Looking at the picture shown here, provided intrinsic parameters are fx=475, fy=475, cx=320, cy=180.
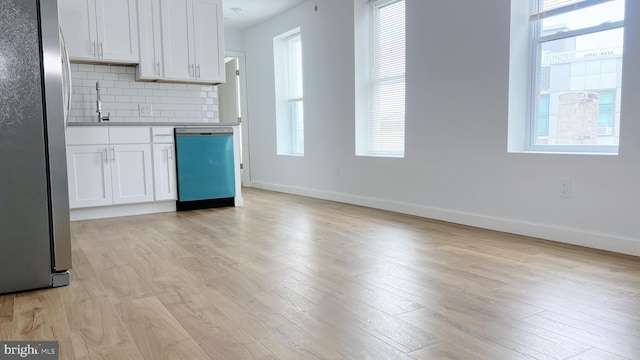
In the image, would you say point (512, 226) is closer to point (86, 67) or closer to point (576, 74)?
point (576, 74)

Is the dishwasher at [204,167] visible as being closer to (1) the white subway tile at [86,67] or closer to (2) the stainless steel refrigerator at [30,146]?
(1) the white subway tile at [86,67]

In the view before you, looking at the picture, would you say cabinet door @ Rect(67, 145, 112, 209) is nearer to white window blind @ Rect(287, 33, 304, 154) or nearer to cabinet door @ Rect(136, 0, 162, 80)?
cabinet door @ Rect(136, 0, 162, 80)

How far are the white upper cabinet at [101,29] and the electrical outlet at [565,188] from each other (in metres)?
3.85

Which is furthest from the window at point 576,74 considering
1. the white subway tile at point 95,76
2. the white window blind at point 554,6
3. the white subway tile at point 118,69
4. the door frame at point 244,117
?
the door frame at point 244,117

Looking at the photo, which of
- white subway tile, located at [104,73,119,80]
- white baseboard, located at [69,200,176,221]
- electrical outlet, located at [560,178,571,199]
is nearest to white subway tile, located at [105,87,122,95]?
white subway tile, located at [104,73,119,80]

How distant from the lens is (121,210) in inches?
174

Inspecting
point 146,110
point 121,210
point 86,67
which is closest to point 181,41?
point 146,110

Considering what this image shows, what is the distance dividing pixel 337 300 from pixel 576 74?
228cm

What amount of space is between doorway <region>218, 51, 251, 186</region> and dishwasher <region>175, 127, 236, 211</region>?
232 centimetres

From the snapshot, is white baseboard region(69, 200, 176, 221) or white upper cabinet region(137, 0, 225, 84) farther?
white upper cabinet region(137, 0, 225, 84)

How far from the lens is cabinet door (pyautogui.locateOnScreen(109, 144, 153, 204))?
167 inches

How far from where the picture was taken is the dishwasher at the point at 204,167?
→ 4.55 meters

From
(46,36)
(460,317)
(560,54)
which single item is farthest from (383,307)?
(560,54)

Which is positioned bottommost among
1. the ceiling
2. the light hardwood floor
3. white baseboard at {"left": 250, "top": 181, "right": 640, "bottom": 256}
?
the light hardwood floor
